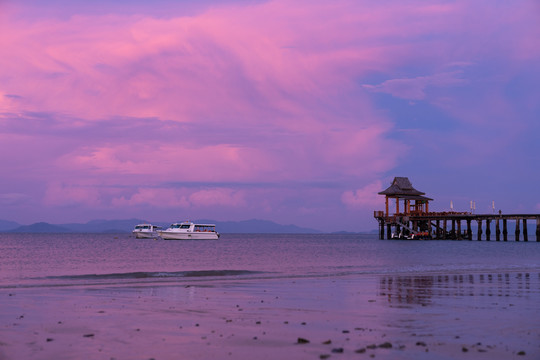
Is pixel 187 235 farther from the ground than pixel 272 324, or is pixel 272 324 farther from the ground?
pixel 187 235

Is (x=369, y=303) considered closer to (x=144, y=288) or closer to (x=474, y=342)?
(x=474, y=342)

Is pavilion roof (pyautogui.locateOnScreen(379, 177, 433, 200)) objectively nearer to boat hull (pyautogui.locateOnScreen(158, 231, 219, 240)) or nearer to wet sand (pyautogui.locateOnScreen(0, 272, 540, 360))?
boat hull (pyautogui.locateOnScreen(158, 231, 219, 240))

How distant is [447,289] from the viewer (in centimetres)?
2456

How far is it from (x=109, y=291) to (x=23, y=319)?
8.21 meters

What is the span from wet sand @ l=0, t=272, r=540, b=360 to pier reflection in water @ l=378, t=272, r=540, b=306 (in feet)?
0.32

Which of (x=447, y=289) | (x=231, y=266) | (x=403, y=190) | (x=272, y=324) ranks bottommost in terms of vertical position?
(x=231, y=266)

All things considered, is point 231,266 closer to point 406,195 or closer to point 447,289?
point 447,289

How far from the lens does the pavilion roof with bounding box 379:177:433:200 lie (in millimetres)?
115756

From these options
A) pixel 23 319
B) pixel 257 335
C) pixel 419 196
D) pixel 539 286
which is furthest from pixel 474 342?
pixel 419 196

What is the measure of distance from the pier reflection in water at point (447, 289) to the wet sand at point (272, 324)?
0.10 meters

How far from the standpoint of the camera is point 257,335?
44.2 ft

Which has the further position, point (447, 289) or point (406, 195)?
point (406, 195)

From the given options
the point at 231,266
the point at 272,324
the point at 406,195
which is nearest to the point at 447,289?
the point at 272,324

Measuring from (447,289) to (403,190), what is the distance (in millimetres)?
95475
